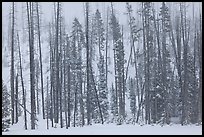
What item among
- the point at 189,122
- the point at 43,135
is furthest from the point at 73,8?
the point at 43,135

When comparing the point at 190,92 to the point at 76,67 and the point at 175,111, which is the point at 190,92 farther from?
the point at 76,67

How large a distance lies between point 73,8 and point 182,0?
276 ft

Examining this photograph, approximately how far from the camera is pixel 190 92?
34.7 metres

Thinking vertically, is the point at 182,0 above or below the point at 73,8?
below

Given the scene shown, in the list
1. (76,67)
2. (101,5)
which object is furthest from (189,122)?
(101,5)

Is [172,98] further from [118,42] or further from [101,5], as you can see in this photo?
[101,5]

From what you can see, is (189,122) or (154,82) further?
(154,82)

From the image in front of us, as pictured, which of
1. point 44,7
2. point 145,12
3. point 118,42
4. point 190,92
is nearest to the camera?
point 145,12

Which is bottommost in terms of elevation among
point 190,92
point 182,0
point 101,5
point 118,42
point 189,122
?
point 189,122

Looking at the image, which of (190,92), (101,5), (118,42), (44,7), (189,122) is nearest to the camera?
(189,122)

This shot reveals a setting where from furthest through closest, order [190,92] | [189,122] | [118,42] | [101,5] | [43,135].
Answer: [101,5] < [118,42] < [190,92] < [189,122] < [43,135]

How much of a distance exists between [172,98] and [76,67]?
1086 cm

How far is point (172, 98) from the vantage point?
37.9m

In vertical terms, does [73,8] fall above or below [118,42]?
above
